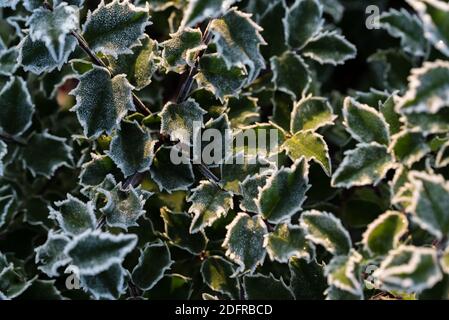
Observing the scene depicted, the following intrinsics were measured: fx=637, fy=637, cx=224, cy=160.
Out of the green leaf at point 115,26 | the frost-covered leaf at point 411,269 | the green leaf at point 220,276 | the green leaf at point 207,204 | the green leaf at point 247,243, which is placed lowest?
the green leaf at point 220,276

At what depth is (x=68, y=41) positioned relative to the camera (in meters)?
1.18

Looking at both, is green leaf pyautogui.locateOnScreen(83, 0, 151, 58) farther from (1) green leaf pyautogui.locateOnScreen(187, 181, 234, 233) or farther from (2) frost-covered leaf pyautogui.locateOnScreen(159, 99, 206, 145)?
(1) green leaf pyautogui.locateOnScreen(187, 181, 234, 233)

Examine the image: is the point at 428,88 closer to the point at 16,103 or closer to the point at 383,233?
the point at 383,233

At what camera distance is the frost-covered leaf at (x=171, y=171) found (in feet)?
4.55

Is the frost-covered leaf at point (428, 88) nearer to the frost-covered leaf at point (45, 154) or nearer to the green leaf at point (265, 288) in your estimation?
the green leaf at point (265, 288)

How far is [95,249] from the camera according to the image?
108 centimetres

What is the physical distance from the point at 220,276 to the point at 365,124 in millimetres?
468

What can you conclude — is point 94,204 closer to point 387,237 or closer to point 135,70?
point 135,70

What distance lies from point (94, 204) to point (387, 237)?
0.60 metres

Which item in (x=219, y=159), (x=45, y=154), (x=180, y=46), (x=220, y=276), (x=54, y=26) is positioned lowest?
(x=220, y=276)

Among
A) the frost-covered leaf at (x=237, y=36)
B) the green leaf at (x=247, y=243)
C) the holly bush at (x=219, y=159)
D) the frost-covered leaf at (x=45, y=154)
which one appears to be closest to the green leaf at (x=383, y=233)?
the holly bush at (x=219, y=159)

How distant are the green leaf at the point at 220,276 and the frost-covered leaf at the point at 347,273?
0.33 metres

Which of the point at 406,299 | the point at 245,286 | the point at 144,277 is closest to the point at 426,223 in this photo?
the point at 406,299

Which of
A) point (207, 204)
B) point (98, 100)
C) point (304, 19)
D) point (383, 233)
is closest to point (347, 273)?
point (383, 233)
